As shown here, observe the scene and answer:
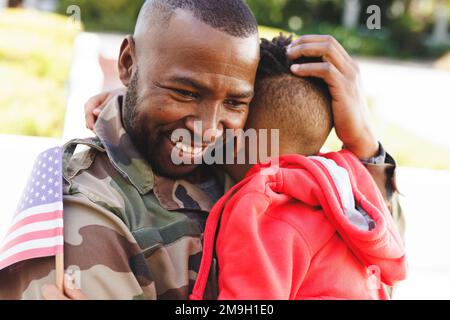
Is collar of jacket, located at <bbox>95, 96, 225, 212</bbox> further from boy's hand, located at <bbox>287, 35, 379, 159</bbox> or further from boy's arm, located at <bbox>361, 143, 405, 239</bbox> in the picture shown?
boy's arm, located at <bbox>361, 143, 405, 239</bbox>

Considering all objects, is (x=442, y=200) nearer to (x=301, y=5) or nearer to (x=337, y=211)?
(x=337, y=211)

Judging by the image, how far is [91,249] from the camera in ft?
5.45

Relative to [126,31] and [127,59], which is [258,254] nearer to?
[127,59]

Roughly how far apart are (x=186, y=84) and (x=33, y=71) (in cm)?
775

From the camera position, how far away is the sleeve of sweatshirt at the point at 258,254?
1625mm

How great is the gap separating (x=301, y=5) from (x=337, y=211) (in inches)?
787

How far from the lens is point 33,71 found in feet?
29.7

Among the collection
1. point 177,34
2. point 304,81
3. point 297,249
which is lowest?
point 297,249

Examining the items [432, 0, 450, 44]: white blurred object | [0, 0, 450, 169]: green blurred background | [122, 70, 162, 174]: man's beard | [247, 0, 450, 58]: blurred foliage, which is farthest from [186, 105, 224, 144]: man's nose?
[432, 0, 450, 44]: white blurred object

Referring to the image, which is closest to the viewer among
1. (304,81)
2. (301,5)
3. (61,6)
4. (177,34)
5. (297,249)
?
(297,249)

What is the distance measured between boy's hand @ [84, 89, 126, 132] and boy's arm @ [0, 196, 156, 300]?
665 mm

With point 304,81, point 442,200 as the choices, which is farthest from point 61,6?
point 304,81

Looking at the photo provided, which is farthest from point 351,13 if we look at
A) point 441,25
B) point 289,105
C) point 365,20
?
point 289,105

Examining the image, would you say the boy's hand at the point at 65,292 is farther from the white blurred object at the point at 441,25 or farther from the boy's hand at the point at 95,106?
Result: the white blurred object at the point at 441,25
